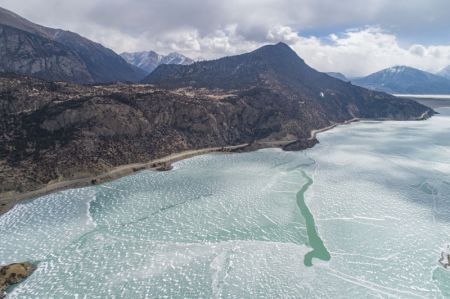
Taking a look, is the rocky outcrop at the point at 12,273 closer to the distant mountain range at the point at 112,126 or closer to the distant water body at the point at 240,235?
the distant water body at the point at 240,235

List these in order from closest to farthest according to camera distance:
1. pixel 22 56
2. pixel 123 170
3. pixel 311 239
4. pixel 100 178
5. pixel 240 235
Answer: pixel 311 239, pixel 240 235, pixel 100 178, pixel 123 170, pixel 22 56

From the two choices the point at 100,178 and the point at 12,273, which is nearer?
the point at 12,273

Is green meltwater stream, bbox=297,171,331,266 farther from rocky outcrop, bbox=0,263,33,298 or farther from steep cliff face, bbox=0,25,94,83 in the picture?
steep cliff face, bbox=0,25,94,83

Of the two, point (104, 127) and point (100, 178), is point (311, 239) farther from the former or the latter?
point (104, 127)

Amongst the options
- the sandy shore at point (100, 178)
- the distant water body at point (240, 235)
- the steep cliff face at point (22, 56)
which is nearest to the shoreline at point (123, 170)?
the sandy shore at point (100, 178)

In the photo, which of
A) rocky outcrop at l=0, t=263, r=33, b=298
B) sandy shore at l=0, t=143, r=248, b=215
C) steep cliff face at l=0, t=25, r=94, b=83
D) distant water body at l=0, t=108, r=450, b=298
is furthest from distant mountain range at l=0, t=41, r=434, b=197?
steep cliff face at l=0, t=25, r=94, b=83

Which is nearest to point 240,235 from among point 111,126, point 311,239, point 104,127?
point 311,239

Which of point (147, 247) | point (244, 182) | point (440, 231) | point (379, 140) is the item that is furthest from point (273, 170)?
point (379, 140)
